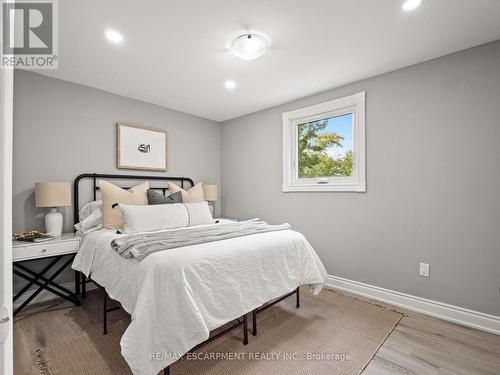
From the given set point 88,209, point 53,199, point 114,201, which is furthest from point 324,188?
point 53,199

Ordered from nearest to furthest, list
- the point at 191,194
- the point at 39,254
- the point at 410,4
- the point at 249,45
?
the point at 410,4 → the point at 249,45 → the point at 39,254 → the point at 191,194

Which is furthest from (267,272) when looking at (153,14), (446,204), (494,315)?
(153,14)

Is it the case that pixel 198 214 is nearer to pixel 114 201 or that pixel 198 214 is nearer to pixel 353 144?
pixel 114 201

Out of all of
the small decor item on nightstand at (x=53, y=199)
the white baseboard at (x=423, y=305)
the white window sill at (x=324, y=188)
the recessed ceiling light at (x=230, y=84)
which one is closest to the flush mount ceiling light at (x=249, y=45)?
the recessed ceiling light at (x=230, y=84)

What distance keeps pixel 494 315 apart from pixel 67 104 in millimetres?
4658

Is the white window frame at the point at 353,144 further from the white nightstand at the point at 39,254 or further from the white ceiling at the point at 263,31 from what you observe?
the white nightstand at the point at 39,254

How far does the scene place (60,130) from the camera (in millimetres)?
2848

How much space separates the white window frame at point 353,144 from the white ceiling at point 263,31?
10.1 inches

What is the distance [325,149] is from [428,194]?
1293mm

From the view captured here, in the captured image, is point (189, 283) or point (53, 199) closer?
point (189, 283)

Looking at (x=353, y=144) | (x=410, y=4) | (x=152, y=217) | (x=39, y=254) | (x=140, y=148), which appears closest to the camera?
(x=410, y=4)

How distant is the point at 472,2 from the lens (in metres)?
1.71

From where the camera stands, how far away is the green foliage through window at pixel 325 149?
10.3 ft

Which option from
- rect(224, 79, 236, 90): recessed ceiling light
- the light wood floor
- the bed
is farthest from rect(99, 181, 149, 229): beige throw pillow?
rect(224, 79, 236, 90): recessed ceiling light
